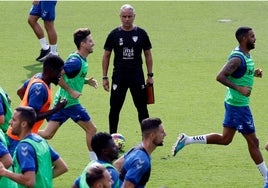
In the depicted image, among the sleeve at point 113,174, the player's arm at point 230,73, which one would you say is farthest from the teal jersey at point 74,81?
the sleeve at point 113,174

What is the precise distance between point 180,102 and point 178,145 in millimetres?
4130

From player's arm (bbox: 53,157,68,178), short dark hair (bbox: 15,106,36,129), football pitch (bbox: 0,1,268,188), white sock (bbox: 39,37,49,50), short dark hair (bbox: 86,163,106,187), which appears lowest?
football pitch (bbox: 0,1,268,188)

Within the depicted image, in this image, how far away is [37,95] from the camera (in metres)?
12.6

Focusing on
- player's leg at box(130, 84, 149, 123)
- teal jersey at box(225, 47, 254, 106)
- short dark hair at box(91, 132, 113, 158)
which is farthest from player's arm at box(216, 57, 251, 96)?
short dark hair at box(91, 132, 113, 158)

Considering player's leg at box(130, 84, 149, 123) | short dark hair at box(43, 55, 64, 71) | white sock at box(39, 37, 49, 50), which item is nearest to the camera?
short dark hair at box(43, 55, 64, 71)

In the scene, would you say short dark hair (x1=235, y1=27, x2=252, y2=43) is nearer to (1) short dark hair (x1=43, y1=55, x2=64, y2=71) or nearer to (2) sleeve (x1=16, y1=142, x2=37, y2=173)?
(1) short dark hair (x1=43, y1=55, x2=64, y2=71)

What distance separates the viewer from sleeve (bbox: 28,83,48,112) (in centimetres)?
1255

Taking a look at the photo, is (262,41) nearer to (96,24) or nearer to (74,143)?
(96,24)

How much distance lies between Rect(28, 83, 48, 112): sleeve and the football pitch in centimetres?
174

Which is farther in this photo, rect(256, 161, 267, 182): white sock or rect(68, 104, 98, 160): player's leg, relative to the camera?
Answer: rect(68, 104, 98, 160): player's leg

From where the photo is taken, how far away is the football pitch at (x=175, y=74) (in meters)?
14.9

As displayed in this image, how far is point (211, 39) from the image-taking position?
24188mm

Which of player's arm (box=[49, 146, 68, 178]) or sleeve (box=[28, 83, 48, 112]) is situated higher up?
sleeve (box=[28, 83, 48, 112])

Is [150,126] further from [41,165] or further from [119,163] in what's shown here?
[41,165]
